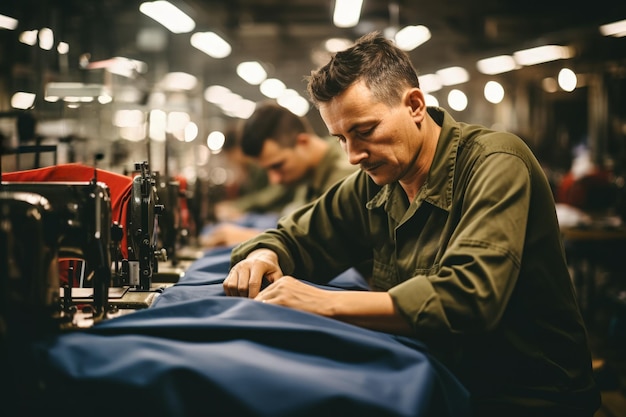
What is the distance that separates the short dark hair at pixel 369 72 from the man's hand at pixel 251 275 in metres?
0.49

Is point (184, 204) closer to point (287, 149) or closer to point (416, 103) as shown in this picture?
point (287, 149)

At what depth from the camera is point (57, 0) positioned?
3.92 metres

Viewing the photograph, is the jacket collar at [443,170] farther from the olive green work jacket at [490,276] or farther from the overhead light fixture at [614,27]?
the overhead light fixture at [614,27]

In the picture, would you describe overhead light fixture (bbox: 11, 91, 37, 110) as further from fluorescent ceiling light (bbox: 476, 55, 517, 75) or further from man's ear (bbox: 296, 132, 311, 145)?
fluorescent ceiling light (bbox: 476, 55, 517, 75)

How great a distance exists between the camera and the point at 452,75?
11.4 metres

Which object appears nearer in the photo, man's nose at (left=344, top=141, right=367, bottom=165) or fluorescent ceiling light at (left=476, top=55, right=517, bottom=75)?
man's nose at (left=344, top=141, right=367, bottom=165)

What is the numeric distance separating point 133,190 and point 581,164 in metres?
6.88

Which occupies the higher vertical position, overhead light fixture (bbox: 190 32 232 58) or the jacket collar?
overhead light fixture (bbox: 190 32 232 58)

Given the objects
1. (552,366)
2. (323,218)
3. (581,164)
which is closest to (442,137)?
(323,218)

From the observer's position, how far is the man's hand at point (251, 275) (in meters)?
1.60

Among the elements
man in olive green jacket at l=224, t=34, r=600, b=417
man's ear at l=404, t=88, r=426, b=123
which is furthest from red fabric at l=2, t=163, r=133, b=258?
man's ear at l=404, t=88, r=426, b=123

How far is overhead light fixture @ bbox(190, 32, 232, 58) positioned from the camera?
611 cm

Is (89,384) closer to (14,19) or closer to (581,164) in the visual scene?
(14,19)

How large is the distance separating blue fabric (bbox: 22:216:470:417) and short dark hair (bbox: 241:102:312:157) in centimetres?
272
